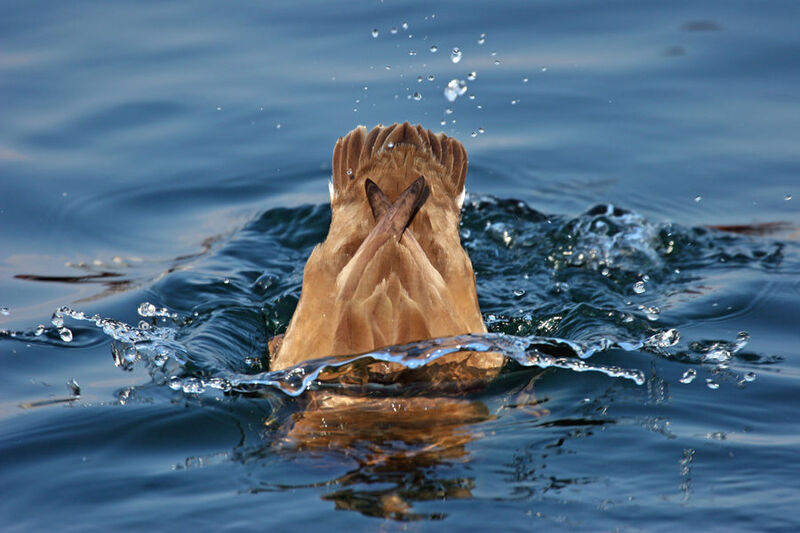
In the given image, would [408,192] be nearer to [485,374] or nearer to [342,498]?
[485,374]

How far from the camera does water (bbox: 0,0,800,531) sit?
4094mm

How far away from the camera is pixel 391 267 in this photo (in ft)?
15.5

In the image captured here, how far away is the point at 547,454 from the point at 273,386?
146 cm

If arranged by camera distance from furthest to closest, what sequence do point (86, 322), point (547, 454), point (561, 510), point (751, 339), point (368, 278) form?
point (86, 322) < point (751, 339) < point (368, 278) < point (547, 454) < point (561, 510)

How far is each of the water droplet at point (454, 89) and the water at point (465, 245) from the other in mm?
101

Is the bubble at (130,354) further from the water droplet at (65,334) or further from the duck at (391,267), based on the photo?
the duck at (391,267)

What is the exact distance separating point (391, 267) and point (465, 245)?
241 centimetres

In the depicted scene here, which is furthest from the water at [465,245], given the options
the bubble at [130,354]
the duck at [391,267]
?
the duck at [391,267]

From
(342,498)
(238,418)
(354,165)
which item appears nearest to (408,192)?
(354,165)

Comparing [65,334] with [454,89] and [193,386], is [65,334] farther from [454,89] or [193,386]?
[454,89]

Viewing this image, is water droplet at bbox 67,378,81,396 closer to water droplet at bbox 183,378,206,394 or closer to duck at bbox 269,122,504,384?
water droplet at bbox 183,378,206,394

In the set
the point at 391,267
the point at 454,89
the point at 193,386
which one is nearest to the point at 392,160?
the point at 391,267

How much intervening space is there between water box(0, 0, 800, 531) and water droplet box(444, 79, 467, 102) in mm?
101

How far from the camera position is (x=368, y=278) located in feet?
15.4
